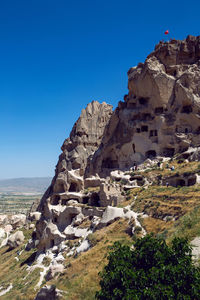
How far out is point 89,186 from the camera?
160ft

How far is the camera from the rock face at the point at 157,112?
48597 mm

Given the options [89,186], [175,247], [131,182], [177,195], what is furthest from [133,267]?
[89,186]

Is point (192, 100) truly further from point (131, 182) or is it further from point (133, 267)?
point (133, 267)

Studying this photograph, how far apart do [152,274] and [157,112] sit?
44699 millimetres

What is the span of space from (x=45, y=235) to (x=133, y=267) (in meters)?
26.8

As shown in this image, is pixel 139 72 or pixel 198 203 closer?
pixel 198 203

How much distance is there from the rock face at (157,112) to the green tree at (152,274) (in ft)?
121

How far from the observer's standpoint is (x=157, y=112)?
2066 inches

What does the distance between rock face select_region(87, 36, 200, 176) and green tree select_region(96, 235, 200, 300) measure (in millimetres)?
37018

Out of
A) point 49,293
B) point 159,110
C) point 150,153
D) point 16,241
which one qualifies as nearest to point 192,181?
point 150,153

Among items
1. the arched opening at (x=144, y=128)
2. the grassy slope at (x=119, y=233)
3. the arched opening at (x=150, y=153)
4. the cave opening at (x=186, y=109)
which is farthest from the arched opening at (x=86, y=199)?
the cave opening at (x=186, y=109)

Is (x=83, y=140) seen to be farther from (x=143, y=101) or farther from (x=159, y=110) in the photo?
(x=159, y=110)

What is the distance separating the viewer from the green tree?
32.7 feet

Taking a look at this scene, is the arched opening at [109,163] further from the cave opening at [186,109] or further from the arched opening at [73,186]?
the cave opening at [186,109]
